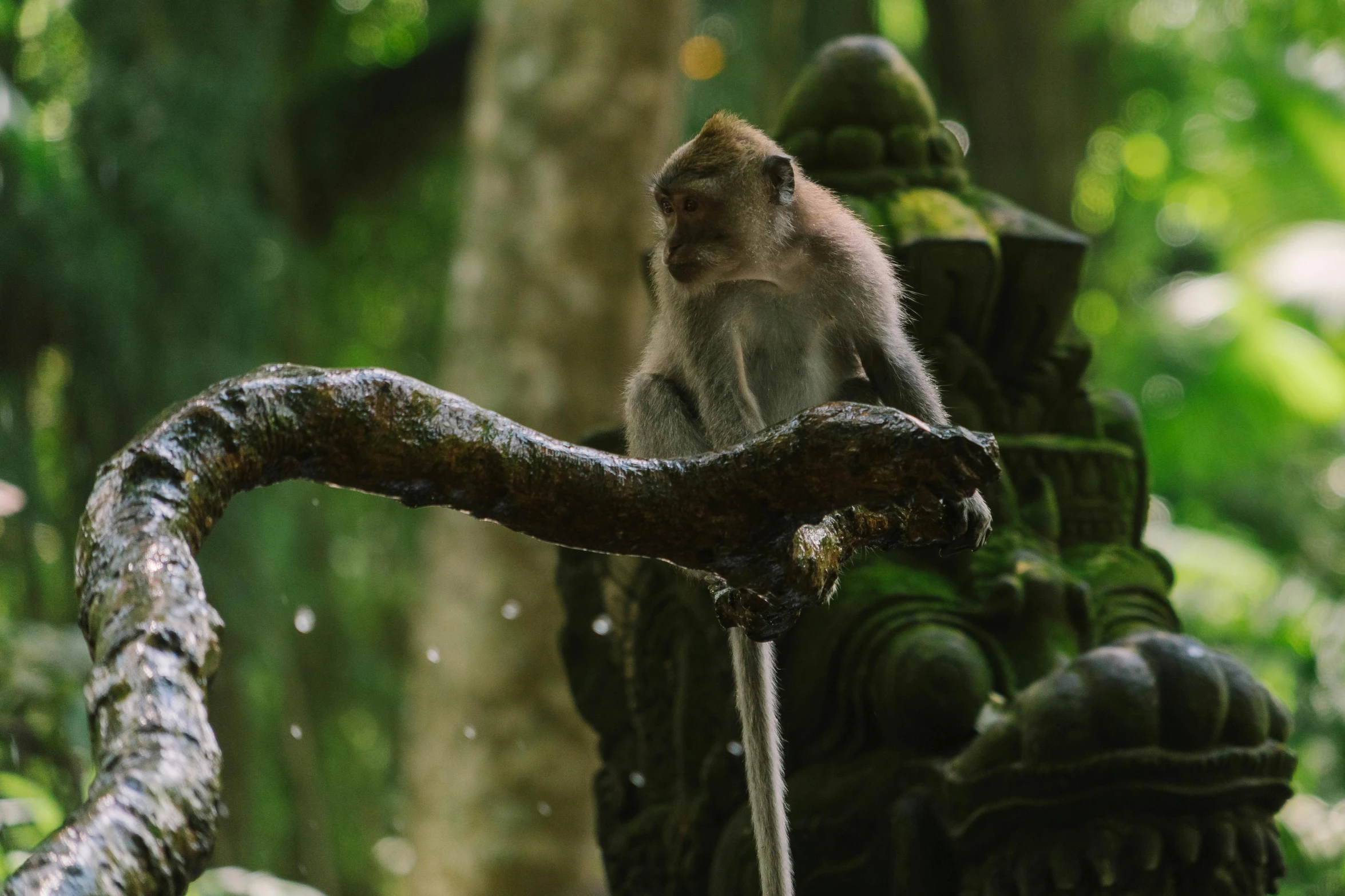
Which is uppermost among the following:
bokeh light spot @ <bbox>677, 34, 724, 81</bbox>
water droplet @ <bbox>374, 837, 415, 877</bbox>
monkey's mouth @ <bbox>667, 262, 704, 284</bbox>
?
bokeh light spot @ <bbox>677, 34, 724, 81</bbox>

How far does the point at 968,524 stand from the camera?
6.32 feet

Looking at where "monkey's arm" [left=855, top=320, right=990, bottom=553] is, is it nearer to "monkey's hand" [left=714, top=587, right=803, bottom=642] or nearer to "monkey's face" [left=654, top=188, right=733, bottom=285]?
"monkey's face" [left=654, top=188, right=733, bottom=285]

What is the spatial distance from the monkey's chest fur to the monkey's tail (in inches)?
18.2

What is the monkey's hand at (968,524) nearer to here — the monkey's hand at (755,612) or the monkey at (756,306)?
the monkey's hand at (755,612)

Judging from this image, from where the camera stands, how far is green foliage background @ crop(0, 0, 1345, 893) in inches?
267

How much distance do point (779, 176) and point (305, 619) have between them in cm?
657

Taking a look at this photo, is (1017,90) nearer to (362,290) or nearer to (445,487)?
(362,290)

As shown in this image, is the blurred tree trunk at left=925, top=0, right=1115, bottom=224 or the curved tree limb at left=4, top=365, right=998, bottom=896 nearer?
the curved tree limb at left=4, top=365, right=998, bottom=896

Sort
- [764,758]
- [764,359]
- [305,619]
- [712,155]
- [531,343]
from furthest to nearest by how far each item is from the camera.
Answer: [305,619] → [531,343] → [764,359] → [712,155] → [764,758]

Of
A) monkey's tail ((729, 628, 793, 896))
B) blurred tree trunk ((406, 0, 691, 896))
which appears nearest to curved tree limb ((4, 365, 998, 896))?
monkey's tail ((729, 628, 793, 896))

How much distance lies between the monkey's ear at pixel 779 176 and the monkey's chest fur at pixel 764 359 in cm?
19

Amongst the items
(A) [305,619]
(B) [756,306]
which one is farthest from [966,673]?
(A) [305,619]

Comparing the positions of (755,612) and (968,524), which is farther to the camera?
(968,524)

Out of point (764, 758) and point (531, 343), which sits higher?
point (531, 343)
